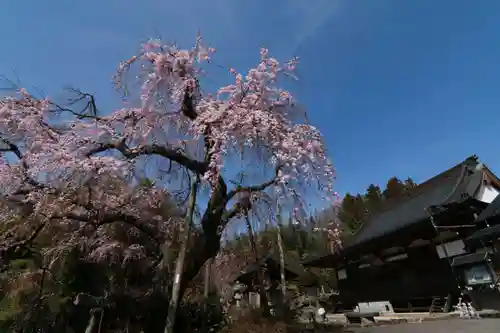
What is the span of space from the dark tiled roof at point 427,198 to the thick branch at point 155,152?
30.9 feet

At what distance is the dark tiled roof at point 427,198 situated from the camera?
45.2ft

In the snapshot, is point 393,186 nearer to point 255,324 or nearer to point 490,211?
point 490,211

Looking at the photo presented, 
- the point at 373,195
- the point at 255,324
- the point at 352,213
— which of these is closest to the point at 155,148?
the point at 255,324

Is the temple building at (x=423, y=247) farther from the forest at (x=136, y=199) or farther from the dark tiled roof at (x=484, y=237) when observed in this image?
the forest at (x=136, y=199)

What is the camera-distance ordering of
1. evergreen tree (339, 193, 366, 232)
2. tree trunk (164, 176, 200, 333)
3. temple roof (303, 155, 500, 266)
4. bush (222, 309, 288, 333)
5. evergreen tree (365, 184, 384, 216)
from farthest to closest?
evergreen tree (365, 184, 384, 216) → evergreen tree (339, 193, 366, 232) → temple roof (303, 155, 500, 266) → bush (222, 309, 288, 333) → tree trunk (164, 176, 200, 333)

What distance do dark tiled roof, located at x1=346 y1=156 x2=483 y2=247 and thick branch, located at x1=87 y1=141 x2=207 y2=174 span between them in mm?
9419

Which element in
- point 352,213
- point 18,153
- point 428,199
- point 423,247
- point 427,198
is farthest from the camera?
point 352,213

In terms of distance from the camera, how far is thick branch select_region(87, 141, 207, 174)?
8258mm

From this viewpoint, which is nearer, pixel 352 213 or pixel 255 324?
pixel 255 324

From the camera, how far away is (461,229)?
12094mm

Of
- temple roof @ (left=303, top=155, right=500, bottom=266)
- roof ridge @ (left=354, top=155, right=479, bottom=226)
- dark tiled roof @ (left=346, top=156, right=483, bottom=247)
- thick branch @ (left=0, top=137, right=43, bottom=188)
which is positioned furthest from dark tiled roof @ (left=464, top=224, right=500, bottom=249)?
thick branch @ (left=0, top=137, right=43, bottom=188)

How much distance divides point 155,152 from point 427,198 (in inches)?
590

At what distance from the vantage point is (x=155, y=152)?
855cm

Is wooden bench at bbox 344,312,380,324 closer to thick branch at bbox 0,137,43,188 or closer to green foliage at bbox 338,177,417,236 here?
thick branch at bbox 0,137,43,188
